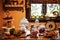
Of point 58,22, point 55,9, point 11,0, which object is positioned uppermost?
point 11,0

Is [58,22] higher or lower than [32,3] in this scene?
lower

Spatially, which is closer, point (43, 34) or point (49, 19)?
point (43, 34)

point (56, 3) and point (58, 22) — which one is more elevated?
point (56, 3)

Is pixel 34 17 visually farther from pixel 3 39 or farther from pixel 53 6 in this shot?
pixel 3 39

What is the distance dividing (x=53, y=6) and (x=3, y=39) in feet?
7.21

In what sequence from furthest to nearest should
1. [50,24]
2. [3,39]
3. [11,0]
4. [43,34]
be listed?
[11,0], [50,24], [43,34], [3,39]

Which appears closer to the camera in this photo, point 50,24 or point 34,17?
point 50,24

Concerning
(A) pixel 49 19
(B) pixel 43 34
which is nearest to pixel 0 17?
(A) pixel 49 19

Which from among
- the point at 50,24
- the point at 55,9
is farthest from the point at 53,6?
the point at 50,24

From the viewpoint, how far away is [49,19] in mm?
3939

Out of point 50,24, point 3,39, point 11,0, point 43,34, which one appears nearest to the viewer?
point 3,39

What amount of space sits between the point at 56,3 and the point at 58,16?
33cm

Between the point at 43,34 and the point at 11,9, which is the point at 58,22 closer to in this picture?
the point at 11,9

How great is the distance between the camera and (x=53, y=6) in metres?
4.04
